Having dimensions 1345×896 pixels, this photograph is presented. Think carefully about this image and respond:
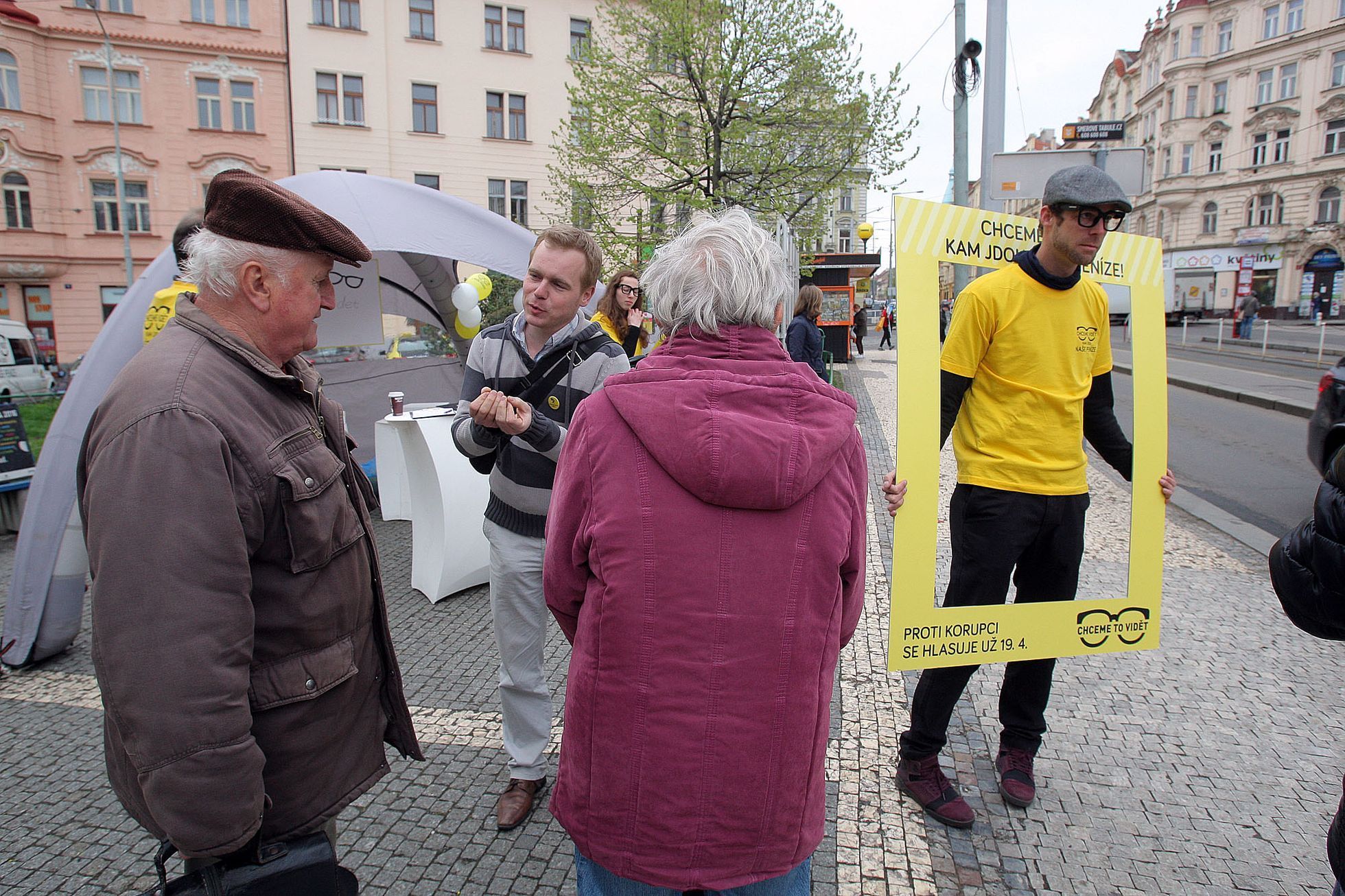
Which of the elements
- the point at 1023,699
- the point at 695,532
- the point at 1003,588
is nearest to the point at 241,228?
the point at 695,532

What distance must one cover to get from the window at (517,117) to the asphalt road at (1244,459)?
1042 inches

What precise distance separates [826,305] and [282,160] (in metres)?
23.2

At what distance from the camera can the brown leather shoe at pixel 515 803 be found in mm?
2656

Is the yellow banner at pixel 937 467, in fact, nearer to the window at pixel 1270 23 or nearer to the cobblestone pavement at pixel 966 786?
the cobblestone pavement at pixel 966 786

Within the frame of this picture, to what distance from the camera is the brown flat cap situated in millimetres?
1466

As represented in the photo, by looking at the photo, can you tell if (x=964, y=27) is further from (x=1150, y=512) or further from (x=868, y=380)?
(x=1150, y=512)

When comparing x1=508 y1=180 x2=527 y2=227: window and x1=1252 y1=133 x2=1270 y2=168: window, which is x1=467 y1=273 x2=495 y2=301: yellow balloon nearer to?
x1=508 y1=180 x2=527 y2=227: window

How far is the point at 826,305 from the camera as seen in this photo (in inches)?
797

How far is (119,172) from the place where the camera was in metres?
26.4

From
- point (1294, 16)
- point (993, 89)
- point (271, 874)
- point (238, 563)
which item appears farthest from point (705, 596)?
point (1294, 16)

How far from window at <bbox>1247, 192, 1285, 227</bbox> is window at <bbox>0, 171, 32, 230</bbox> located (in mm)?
64630

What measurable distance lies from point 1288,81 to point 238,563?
63938mm

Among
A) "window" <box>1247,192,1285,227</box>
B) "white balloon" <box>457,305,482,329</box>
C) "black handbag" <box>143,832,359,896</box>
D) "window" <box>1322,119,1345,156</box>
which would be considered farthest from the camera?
"window" <box>1247,192,1285,227</box>

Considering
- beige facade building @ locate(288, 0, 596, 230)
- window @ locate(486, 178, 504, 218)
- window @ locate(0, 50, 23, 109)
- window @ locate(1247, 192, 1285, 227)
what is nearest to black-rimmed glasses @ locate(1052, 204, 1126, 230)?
beige facade building @ locate(288, 0, 596, 230)
